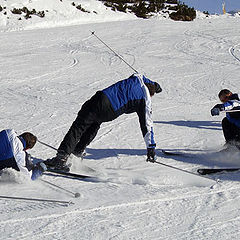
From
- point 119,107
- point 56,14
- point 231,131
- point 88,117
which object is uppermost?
point 119,107

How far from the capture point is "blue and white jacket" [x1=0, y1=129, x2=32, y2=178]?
445cm

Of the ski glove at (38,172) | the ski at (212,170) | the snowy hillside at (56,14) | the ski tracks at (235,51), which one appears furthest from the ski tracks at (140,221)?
the snowy hillside at (56,14)

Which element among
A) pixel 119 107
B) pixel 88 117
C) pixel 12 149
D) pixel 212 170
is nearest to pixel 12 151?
pixel 12 149

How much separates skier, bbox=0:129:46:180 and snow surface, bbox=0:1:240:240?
131 millimetres

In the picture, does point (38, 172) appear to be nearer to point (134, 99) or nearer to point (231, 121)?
point (134, 99)

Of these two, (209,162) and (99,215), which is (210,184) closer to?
(209,162)

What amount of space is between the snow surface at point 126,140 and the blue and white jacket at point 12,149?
201 mm

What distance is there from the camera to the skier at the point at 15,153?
445 centimetres

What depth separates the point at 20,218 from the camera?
3842mm

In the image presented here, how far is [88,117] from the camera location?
4.85m

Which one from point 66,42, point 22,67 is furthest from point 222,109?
point 66,42

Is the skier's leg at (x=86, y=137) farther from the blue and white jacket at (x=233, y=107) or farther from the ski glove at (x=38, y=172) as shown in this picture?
the blue and white jacket at (x=233, y=107)

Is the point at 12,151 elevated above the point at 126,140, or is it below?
above

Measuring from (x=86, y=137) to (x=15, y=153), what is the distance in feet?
3.61
